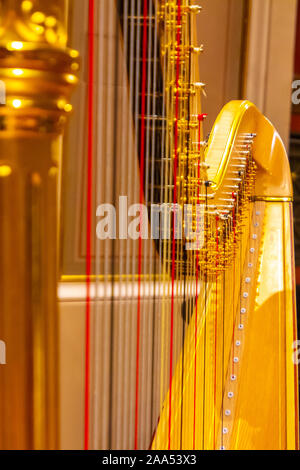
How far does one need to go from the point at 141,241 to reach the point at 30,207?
30 centimetres

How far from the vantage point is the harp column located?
22 centimetres

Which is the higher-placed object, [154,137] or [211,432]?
[154,137]

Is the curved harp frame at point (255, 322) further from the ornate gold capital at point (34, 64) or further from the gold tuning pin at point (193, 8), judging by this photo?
the ornate gold capital at point (34, 64)

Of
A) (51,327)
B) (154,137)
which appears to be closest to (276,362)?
(154,137)

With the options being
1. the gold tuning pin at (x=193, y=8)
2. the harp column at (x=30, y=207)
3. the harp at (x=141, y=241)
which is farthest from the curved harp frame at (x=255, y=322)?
the harp column at (x=30, y=207)

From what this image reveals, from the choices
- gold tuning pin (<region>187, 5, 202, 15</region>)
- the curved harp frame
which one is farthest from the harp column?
the curved harp frame

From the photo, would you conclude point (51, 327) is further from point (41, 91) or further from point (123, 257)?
point (123, 257)

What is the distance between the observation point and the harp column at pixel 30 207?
0.22 metres

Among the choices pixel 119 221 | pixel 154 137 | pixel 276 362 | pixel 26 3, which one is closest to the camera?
pixel 26 3

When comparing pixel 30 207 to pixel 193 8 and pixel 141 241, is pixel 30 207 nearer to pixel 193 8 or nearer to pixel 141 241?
pixel 141 241

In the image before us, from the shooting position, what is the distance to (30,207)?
23cm

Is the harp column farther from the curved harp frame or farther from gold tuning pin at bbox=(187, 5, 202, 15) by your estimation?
the curved harp frame

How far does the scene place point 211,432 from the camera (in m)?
0.92

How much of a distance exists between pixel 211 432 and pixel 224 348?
0.49ft
